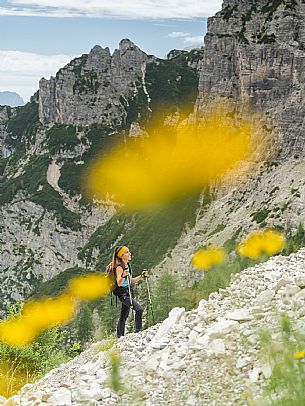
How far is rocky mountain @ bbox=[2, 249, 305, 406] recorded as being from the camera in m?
8.54

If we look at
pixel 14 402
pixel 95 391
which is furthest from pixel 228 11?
pixel 95 391

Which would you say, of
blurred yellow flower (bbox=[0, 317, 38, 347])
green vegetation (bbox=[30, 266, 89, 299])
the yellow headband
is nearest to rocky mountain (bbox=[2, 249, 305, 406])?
the yellow headband

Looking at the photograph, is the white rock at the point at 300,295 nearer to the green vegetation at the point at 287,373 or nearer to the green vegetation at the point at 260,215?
the green vegetation at the point at 287,373

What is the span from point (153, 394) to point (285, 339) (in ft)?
13.4

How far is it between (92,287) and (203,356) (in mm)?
89549

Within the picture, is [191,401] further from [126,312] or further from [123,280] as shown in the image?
[126,312]

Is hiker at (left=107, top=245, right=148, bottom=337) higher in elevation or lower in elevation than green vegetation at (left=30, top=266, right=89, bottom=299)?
higher

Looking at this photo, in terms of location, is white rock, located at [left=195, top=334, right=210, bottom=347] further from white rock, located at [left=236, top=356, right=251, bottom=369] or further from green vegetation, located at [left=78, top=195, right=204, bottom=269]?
green vegetation, located at [left=78, top=195, right=204, bottom=269]

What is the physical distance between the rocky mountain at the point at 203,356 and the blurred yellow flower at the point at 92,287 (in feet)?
15.4

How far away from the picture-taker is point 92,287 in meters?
98.5

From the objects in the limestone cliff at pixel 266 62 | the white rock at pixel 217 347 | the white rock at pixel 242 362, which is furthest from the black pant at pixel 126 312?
the limestone cliff at pixel 266 62

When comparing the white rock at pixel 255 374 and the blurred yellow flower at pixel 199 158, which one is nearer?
the white rock at pixel 255 374

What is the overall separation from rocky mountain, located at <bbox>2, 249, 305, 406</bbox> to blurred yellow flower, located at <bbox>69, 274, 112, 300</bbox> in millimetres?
4694

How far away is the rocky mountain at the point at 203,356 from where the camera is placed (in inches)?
336
